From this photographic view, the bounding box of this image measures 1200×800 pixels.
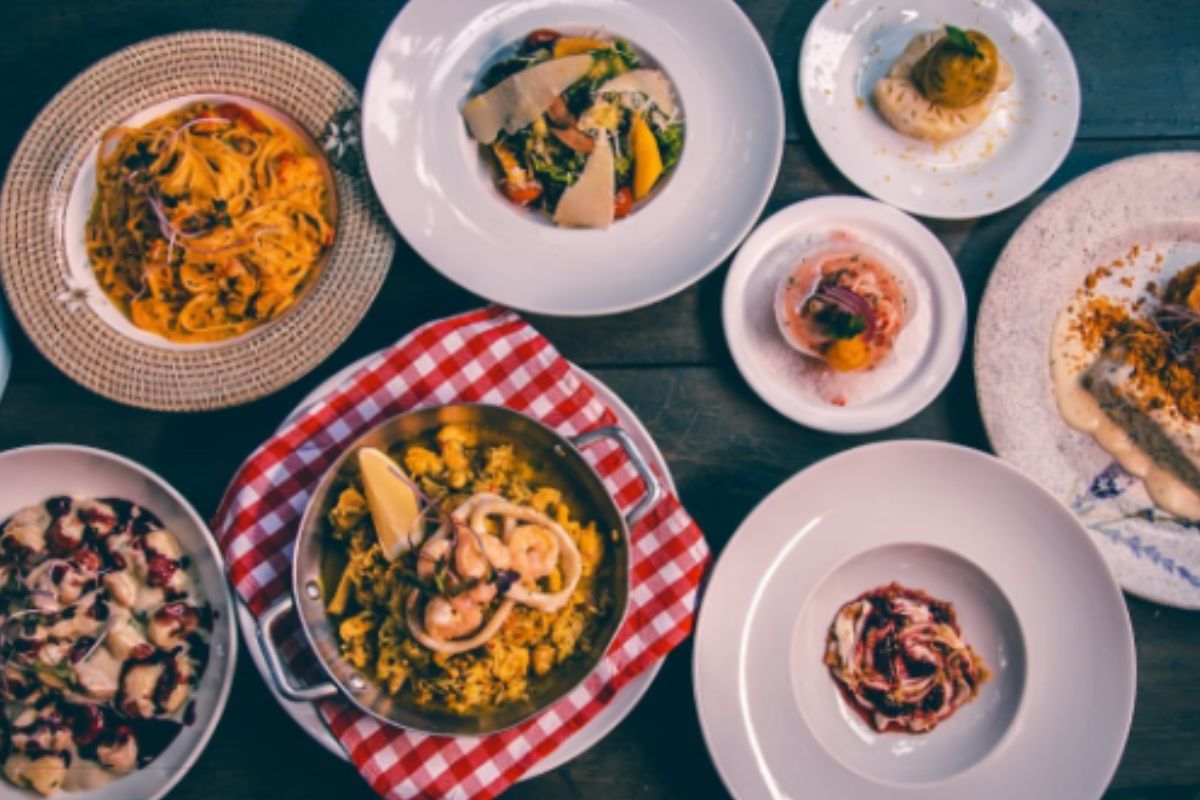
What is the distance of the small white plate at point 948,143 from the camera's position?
8.23 ft

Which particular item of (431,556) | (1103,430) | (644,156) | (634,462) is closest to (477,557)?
(431,556)

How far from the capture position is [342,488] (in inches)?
85.7

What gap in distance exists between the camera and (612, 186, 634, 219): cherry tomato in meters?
2.44

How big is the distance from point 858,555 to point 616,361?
76cm

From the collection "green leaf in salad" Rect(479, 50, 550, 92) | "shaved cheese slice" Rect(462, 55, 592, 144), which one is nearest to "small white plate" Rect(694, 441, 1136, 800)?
"shaved cheese slice" Rect(462, 55, 592, 144)

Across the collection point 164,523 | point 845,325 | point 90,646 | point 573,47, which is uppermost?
point 573,47

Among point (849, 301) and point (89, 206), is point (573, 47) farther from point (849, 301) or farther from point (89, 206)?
point (89, 206)

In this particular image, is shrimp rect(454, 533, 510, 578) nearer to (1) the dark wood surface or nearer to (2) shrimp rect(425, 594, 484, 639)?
(2) shrimp rect(425, 594, 484, 639)

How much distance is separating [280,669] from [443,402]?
27.0 inches

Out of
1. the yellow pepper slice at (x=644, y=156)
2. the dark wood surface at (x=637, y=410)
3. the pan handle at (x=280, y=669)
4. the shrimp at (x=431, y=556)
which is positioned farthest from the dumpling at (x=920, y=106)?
the pan handle at (x=280, y=669)

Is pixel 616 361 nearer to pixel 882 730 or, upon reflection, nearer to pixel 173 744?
pixel 882 730

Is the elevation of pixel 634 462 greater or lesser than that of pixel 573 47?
lesser

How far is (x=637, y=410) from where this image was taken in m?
2.53

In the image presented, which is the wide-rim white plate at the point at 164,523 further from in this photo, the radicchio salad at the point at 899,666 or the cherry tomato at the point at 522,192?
the radicchio salad at the point at 899,666
